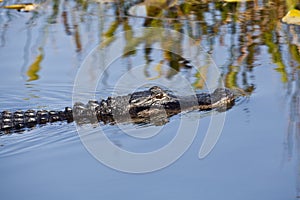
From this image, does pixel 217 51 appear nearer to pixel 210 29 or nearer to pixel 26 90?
pixel 210 29

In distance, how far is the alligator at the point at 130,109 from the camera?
434cm

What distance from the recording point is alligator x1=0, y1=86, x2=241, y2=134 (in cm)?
434

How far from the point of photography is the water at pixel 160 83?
325 cm

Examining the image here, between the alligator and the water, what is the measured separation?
97mm

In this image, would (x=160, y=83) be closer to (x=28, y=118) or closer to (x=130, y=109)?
(x=130, y=109)

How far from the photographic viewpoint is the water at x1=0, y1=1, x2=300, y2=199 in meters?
3.25

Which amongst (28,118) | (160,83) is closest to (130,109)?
(160,83)

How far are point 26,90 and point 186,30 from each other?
177 cm

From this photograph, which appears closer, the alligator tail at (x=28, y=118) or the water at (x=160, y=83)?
→ the water at (x=160, y=83)

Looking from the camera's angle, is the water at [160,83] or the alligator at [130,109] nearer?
the water at [160,83]

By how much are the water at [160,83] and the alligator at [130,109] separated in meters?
0.10

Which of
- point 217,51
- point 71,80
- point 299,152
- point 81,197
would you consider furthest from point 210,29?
point 81,197

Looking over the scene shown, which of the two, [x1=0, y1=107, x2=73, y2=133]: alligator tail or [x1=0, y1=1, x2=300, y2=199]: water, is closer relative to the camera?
[x1=0, y1=1, x2=300, y2=199]: water

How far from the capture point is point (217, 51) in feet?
18.0
